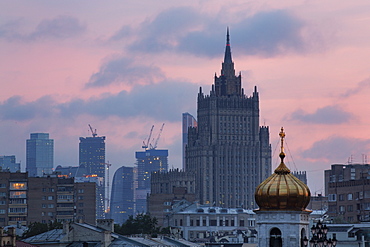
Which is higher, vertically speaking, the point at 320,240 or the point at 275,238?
the point at 275,238

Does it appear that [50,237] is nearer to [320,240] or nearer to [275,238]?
[275,238]

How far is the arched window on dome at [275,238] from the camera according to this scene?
252 feet

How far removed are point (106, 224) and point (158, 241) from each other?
5.74 m

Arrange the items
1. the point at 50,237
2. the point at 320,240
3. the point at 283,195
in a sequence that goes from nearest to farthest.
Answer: the point at 320,240, the point at 283,195, the point at 50,237

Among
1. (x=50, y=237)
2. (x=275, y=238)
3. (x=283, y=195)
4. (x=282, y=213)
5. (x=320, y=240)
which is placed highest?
(x=283, y=195)

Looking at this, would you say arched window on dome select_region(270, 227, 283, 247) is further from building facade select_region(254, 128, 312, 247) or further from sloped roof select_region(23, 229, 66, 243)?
sloped roof select_region(23, 229, 66, 243)

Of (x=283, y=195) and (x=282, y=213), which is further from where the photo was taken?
(x=283, y=195)

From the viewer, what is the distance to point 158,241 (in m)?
144

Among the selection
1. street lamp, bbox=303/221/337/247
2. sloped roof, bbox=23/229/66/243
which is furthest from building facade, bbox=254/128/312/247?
sloped roof, bbox=23/229/66/243

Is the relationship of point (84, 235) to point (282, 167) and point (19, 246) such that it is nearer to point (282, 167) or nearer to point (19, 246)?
point (19, 246)

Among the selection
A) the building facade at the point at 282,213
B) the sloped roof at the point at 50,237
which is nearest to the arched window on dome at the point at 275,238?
the building facade at the point at 282,213

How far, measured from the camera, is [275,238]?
252 ft

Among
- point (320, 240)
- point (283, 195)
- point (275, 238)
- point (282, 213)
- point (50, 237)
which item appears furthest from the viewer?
point (50, 237)

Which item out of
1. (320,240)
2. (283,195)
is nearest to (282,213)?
(283,195)
